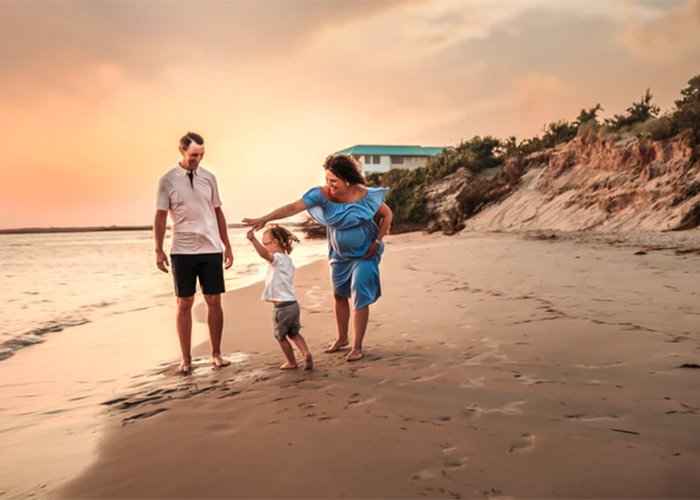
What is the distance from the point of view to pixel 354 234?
453cm

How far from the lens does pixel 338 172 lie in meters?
4.49

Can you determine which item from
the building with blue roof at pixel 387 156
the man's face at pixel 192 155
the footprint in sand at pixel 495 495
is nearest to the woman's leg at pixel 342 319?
the man's face at pixel 192 155

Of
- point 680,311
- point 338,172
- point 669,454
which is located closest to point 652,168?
point 680,311

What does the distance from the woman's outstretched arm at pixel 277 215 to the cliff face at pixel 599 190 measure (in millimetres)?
10569

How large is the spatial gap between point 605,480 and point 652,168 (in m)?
15.1

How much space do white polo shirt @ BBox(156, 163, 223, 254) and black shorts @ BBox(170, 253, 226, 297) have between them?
5 centimetres

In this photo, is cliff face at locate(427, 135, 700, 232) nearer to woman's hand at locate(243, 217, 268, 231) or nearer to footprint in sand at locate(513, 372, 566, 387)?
footprint in sand at locate(513, 372, 566, 387)

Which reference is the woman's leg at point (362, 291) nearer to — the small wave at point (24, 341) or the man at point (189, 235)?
the man at point (189, 235)

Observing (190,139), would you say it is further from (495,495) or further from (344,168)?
(495,495)

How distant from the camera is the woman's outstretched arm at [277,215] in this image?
424 centimetres

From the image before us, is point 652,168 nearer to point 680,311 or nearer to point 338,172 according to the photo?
point 680,311

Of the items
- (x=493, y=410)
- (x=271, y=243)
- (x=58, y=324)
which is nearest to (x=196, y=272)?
(x=271, y=243)

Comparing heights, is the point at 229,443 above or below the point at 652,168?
below

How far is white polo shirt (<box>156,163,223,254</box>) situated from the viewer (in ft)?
14.3
